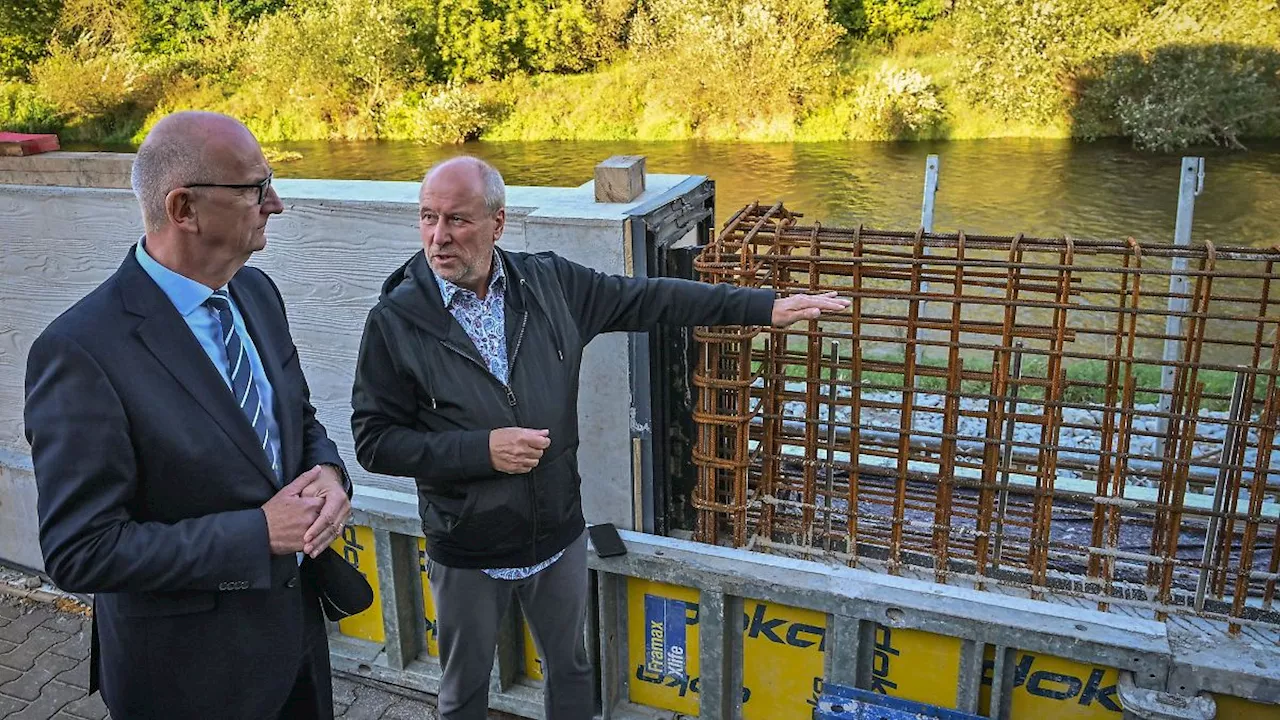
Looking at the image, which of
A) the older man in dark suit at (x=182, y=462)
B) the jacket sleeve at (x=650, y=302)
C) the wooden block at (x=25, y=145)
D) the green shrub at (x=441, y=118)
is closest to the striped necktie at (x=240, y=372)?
the older man in dark suit at (x=182, y=462)

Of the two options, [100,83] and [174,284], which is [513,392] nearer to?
[174,284]

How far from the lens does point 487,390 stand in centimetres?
268

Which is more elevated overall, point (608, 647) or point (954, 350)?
point (954, 350)

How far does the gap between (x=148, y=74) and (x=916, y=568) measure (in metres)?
38.6

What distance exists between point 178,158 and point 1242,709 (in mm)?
3178

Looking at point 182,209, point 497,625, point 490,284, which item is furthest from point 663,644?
point 182,209

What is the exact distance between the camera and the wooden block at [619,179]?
10.5ft

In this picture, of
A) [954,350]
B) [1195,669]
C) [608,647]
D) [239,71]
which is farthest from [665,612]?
[239,71]

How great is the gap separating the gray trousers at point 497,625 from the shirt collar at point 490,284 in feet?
2.72

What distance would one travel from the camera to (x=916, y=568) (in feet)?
10.7

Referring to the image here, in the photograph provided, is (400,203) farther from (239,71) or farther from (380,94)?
(239,71)

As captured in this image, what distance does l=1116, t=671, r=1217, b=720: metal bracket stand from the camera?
264cm

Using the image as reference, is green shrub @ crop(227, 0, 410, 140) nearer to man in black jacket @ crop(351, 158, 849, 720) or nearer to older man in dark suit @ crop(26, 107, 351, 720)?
man in black jacket @ crop(351, 158, 849, 720)

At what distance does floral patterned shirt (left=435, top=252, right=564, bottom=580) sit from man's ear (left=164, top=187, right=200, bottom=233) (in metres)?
0.79
